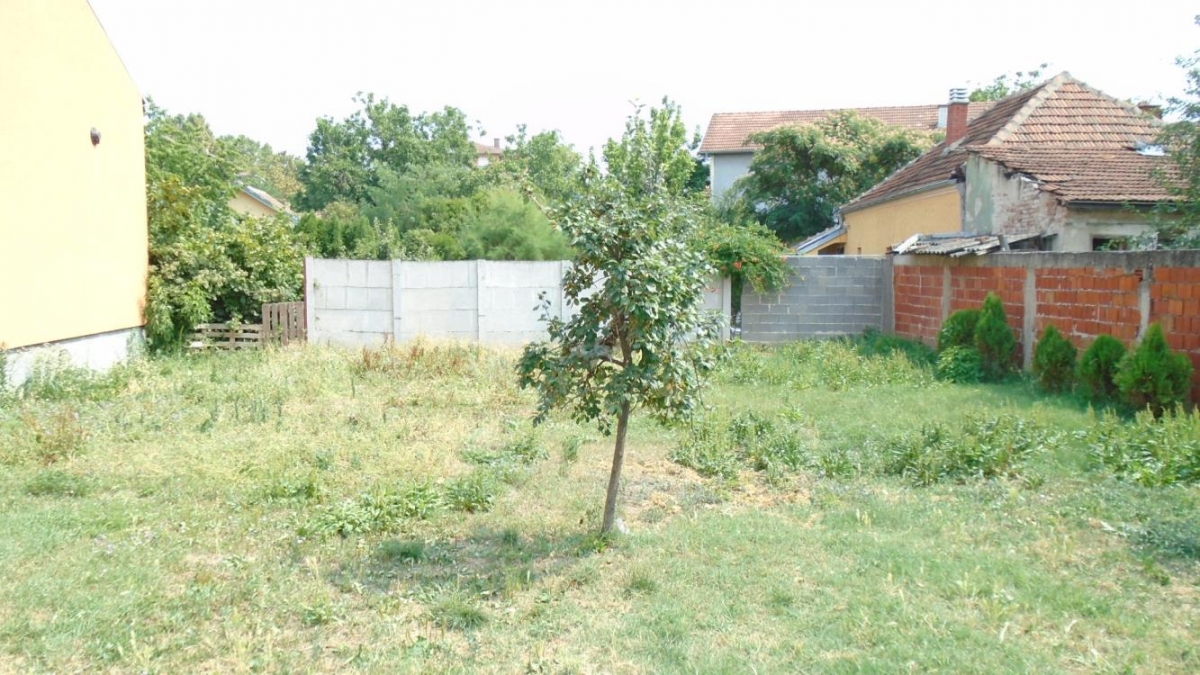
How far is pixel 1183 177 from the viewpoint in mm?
12695

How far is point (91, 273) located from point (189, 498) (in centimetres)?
780

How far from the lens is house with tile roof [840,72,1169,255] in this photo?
46.4 ft

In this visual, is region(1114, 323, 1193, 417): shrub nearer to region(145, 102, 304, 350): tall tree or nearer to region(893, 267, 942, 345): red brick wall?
region(893, 267, 942, 345): red brick wall

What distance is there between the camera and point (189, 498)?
21.6 ft

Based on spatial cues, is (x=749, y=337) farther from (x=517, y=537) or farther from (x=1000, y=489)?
(x=517, y=537)

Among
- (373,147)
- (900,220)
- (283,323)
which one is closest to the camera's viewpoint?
(283,323)

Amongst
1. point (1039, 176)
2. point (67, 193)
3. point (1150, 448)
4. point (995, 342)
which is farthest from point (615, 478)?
point (1039, 176)

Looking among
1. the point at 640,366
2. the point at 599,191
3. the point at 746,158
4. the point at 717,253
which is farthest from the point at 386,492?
the point at 746,158

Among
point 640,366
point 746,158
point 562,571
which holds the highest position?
point 746,158

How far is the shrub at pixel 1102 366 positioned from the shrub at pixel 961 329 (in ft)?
8.75

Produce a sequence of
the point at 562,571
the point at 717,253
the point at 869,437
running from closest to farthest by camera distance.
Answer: the point at 562,571 < the point at 869,437 < the point at 717,253

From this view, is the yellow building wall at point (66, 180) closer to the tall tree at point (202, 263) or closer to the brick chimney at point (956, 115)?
the tall tree at point (202, 263)

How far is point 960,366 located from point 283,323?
36.4 ft

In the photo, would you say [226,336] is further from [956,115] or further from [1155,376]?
[956,115]
